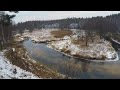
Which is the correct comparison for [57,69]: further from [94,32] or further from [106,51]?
[106,51]

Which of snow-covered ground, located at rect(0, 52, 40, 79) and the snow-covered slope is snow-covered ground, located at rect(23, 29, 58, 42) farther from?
snow-covered ground, located at rect(0, 52, 40, 79)

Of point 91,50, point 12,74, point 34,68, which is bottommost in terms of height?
point 91,50

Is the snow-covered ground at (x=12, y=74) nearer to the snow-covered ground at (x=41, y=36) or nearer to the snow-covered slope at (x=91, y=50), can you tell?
the snow-covered slope at (x=91, y=50)

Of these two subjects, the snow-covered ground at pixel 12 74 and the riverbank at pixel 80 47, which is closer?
the snow-covered ground at pixel 12 74

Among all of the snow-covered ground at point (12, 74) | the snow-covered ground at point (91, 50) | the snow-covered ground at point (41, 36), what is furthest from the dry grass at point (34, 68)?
the snow-covered ground at point (41, 36)

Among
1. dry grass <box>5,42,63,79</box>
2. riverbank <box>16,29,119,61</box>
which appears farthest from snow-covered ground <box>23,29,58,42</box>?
dry grass <box>5,42,63,79</box>

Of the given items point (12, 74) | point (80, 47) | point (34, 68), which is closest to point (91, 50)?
point (80, 47)

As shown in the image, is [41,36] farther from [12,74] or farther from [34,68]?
[12,74]

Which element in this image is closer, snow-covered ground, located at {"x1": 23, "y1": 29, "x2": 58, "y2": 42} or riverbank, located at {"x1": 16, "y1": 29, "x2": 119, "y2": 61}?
riverbank, located at {"x1": 16, "y1": 29, "x2": 119, "y2": 61}

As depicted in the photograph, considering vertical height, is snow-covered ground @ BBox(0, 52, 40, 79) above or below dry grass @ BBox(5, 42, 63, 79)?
above

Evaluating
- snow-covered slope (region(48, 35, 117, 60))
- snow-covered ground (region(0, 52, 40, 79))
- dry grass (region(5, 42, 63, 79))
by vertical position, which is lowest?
snow-covered slope (region(48, 35, 117, 60))

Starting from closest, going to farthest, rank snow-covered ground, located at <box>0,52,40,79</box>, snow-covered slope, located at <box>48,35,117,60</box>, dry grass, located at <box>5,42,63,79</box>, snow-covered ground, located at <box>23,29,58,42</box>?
1. snow-covered ground, located at <box>0,52,40,79</box>
2. dry grass, located at <box>5,42,63,79</box>
3. snow-covered slope, located at <box>48,35,117,60</box>
4. snow-covered ground, located at <box>23,29,58,42</box>

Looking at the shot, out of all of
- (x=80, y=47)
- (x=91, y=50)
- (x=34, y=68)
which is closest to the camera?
(x=34, y=68)
